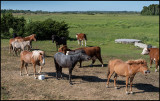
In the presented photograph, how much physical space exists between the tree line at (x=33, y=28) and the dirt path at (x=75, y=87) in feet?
56.4

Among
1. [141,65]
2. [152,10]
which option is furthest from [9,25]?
[152,10]

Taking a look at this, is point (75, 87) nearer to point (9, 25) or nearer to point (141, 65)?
point (141, 65)

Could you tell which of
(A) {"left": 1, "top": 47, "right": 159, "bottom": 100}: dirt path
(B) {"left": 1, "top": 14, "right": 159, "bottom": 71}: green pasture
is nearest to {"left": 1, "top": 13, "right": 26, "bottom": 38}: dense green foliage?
(B) {"left": 1, "top": 14, "right": 159, "bottom": 71}: green pasture

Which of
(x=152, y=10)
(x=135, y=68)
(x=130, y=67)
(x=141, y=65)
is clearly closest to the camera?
(x=141, y=65)

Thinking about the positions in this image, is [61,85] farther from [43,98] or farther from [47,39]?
[47,39]

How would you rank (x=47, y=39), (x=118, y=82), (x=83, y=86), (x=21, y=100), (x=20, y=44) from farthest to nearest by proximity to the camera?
(x=47, y=39), (x=20, y=44), (x=118, y=82), (x=83, y=86), (x=21, y=100)

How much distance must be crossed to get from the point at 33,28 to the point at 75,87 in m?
21.9

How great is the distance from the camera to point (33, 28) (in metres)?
30.3

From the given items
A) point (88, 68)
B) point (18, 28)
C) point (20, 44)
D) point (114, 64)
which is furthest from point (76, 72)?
point (18, 28)

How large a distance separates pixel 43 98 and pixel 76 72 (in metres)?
4.63

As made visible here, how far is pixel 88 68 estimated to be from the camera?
557 inches

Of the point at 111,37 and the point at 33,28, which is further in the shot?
the point at 111,37

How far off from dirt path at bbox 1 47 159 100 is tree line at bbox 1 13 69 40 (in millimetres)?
17200

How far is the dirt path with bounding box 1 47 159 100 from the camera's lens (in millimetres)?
8914
